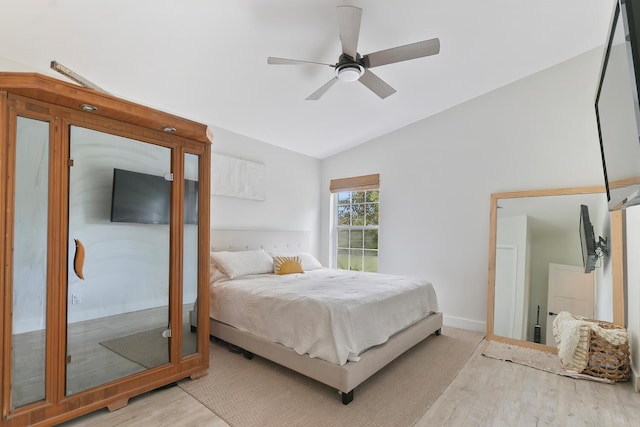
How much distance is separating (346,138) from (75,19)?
3379 millimetres

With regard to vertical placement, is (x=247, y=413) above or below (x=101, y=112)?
below

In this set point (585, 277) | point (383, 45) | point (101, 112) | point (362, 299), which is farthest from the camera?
point (585, 277)

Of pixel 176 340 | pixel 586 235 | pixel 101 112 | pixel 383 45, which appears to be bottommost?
pixel 176 340

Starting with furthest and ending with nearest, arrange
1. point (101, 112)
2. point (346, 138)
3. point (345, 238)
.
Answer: point (345, 238) → point (346, 138) → point (101, 112)

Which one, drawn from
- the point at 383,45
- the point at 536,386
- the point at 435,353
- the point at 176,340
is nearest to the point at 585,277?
the point at 536,386

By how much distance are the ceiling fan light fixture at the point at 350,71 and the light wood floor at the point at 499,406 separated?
2459 mm

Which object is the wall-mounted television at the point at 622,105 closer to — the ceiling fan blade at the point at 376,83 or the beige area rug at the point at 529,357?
the ceiling fan blade at the point at 376,83

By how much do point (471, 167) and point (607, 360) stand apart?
7.49 feet

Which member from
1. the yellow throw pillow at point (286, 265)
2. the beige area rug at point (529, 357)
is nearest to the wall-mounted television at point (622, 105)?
the beige area rug at point (529, 357)

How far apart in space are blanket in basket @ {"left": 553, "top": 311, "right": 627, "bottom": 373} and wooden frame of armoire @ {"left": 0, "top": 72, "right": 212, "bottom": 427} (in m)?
3.15

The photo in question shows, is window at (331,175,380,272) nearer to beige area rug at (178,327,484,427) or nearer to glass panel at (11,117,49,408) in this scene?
beige area rug at (178,327,484,427)

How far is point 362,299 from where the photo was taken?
98.5 inches

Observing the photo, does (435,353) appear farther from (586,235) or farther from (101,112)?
(101,112)

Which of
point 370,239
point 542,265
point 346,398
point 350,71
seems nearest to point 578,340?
point 542,265
